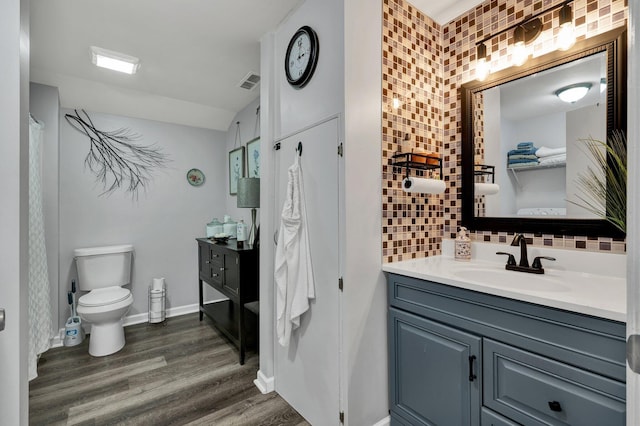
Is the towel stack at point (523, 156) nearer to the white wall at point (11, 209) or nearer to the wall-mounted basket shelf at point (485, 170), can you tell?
the wall-mounted basket shelf at point (485, 170)

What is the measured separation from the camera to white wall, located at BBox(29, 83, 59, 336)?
255 cm

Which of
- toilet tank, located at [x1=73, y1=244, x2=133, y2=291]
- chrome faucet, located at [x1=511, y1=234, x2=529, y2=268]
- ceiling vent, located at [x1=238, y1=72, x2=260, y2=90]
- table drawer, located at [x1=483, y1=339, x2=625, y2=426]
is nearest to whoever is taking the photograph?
table drawer, located at [x1=483, y1=339, x2=625, y2=426]

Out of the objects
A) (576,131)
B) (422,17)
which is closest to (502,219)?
(576,131)

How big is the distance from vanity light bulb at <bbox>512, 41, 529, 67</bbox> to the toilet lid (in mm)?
3357

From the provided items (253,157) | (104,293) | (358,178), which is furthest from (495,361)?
(104,293)

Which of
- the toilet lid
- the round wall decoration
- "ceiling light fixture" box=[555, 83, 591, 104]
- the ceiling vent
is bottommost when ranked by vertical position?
the toilet lid

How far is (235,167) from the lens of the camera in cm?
351

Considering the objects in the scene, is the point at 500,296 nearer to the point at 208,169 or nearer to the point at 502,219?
the point at 502,219

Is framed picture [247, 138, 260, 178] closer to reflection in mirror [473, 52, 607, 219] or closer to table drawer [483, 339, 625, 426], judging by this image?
reflection in mirror [473, 52, 607, 219]

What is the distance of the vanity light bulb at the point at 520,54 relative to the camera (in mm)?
1591

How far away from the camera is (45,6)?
1.74 metres

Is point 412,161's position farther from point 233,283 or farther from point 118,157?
point 118,157

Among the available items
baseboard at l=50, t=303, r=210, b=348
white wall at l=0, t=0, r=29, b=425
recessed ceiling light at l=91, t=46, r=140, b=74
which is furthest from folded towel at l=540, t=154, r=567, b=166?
baseboard at l=50, t=303, r=210, b=348

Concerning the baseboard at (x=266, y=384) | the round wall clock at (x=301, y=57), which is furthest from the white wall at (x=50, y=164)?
the round wall clock at (x=301, y=57)
